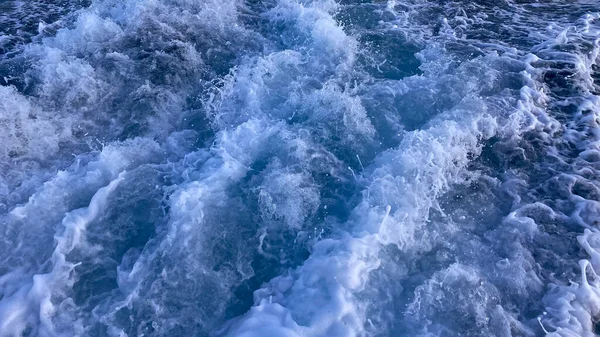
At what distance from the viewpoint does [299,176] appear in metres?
5.86

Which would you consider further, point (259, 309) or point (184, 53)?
point (184, 53)

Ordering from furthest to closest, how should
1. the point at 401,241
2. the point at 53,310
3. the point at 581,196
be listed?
the point at 581,196, the point at 401,241, the point at 53,310

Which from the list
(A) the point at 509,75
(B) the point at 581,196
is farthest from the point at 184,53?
(B) the point at 581,196

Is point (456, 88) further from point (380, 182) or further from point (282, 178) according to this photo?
point (282, 178)

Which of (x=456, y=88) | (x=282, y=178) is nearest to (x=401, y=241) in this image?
(x=282, y=178)

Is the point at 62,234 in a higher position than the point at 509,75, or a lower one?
lower

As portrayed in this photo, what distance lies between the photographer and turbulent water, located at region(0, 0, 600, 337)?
462 centimetres

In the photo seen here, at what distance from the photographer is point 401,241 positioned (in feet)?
16.8

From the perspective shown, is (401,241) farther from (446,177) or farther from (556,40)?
(556,40)

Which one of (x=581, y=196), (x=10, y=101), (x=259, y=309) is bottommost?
(x=259, y=309)

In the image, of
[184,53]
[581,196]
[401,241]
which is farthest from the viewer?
[184,53]

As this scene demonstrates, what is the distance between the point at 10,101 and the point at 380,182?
6.22m

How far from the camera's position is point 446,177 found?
5.86 metres

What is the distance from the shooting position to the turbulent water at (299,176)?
182 inches
